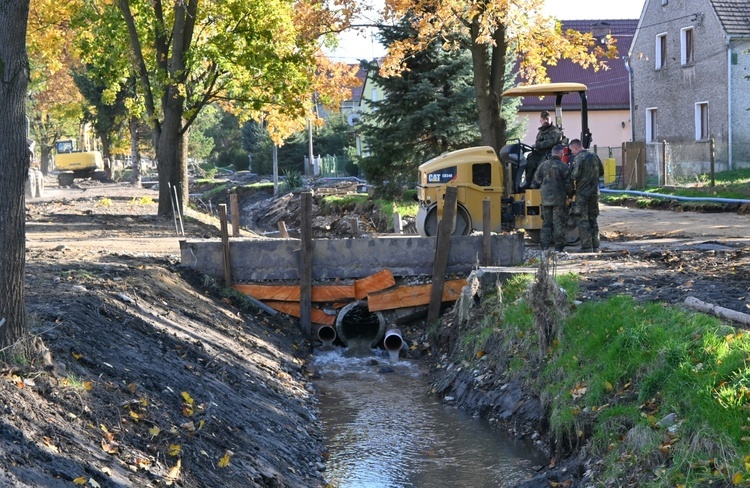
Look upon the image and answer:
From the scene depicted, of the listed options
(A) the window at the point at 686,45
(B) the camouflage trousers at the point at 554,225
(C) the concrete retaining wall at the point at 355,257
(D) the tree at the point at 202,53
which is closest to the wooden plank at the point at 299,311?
(C) the concrete retaining wall at the point at 355,257

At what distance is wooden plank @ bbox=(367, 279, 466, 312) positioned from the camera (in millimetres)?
16609

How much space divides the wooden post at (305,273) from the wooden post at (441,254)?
2060mm

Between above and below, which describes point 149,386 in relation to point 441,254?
below

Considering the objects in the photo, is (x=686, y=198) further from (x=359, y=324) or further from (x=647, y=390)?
(x=647, y=390)

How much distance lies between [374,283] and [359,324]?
1173mm

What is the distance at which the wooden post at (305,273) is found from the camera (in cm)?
1622

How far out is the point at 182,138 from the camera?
89.7 ft

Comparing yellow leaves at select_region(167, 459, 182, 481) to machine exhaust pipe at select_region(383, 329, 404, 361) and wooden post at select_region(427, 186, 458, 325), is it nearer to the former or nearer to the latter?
machine exhaust pipe at select_region(383, 329, 404, 361)

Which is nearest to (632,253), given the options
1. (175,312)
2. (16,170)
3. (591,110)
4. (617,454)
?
(175,312)

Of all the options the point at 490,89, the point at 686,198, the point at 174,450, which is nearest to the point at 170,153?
the point at 490,89

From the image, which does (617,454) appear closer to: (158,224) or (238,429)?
(238,429)

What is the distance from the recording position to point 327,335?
55.1ft

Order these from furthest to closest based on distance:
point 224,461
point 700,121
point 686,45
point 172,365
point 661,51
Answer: point 661,51 → point 686,45 → point 700,121 → point 172,365 → point 224,461

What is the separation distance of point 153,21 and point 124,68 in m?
1.82
